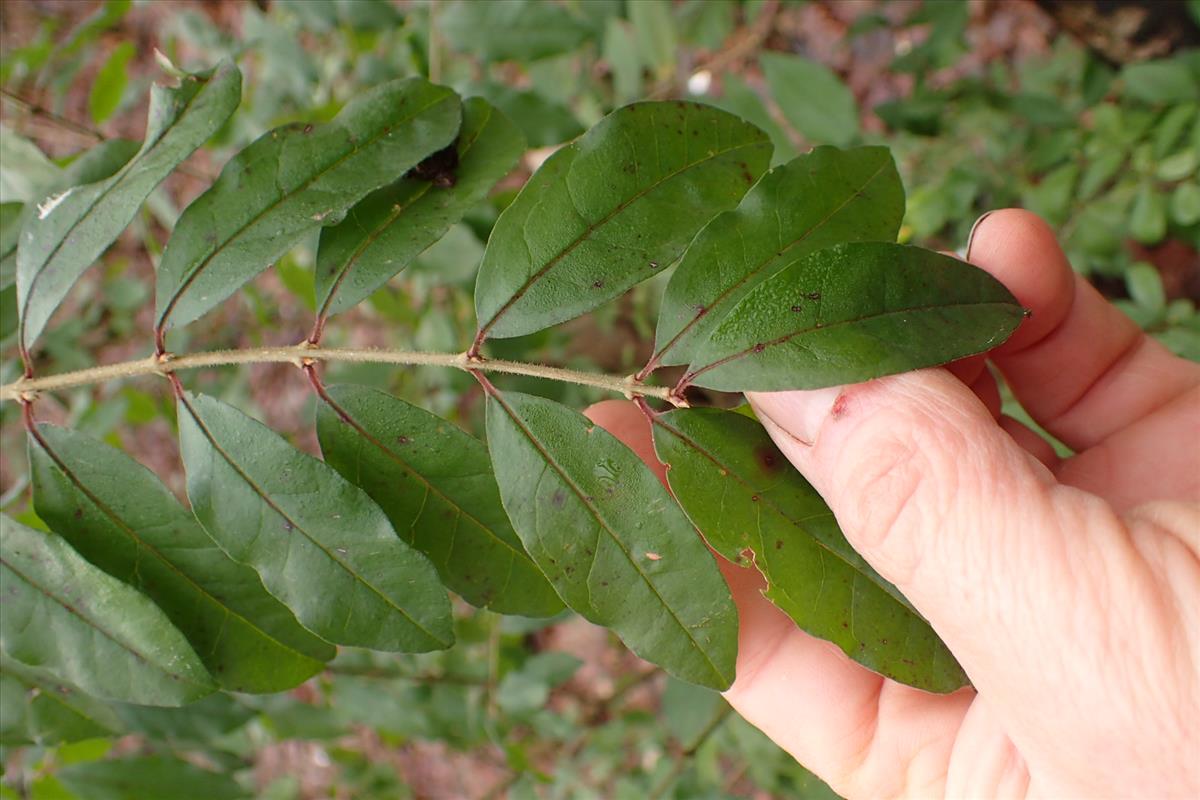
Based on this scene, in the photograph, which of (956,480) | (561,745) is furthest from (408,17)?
(561,745)

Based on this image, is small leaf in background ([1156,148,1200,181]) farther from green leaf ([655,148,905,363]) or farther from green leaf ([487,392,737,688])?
green leaf ([487,392,737,688])

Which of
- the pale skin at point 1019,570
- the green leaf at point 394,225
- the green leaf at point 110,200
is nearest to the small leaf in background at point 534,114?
the green leaf at point 394,225

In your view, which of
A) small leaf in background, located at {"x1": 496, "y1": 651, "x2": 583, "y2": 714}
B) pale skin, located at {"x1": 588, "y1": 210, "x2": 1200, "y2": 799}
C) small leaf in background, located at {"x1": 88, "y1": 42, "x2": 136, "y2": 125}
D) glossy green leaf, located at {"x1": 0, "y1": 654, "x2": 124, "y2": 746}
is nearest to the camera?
pale skin, located at {"x1": 588, "y1": 210, "x2": 1200, "y2": 799}

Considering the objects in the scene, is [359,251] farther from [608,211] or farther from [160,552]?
[160,552]

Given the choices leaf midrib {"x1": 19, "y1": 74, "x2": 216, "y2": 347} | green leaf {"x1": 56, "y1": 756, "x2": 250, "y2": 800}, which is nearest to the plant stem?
leaf midrib {"x1": 19, "y1": 74, "x2": 216, "y2": 347}

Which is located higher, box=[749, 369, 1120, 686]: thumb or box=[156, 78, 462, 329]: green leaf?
box=[156, 78, 462, 329]: green leaf

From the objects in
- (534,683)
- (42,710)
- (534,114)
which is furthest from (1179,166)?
(42,710)
